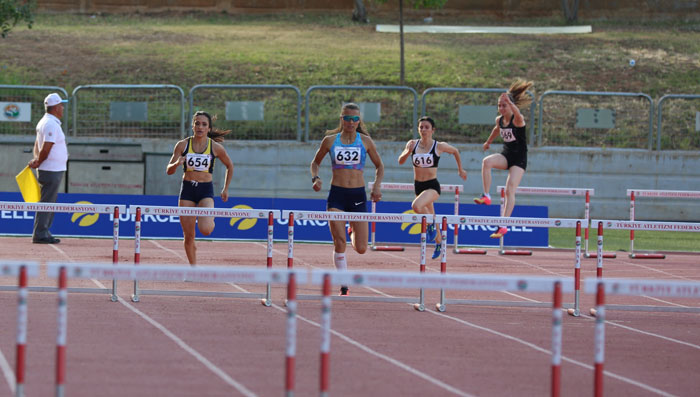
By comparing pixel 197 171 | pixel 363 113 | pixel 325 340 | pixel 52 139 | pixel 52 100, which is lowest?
pixel 325 340

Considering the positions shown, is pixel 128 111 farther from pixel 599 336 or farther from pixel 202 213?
pixel 599 336

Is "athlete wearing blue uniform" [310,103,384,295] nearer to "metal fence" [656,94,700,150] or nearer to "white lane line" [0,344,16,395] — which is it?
"white lane line" [0,344,16,395]

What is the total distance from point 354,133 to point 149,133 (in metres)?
12.2

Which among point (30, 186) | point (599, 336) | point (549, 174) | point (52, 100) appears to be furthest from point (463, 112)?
point (599, 336)

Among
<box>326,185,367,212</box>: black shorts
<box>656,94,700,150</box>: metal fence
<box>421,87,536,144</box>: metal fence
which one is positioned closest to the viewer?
<box>326,185,367,212</box>: black shorts

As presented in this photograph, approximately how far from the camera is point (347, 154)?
11.5 m

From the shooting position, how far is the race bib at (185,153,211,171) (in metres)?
12.2

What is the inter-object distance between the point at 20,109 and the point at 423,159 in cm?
1209

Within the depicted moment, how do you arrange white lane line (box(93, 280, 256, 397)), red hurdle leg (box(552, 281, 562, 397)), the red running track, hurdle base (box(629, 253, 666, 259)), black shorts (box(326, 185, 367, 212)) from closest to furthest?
red hurdle leg (box(552, 281, 562, 397)), white lane line (box(93, 280, 256, 397)), the red running track, black shorts (box(326, 185, 367, 212)), hurdle base (box(629, 253, 666, 259))

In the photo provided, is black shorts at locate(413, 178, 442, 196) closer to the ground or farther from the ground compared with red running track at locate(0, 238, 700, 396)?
farther from the ground

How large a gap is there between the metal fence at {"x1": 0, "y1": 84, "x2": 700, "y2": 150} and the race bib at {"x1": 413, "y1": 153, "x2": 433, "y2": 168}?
7665 mm

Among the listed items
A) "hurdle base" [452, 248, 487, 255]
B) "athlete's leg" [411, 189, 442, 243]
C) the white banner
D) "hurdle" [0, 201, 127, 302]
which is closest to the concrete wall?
the white banner

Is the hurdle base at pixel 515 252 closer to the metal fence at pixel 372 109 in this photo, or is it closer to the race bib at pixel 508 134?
the race bib at pixel 508 134

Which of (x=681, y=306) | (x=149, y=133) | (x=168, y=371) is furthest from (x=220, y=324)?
(x=149, y=133)
